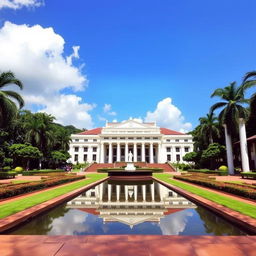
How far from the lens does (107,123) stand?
72.8 meters

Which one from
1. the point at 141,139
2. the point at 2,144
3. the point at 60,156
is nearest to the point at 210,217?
the point at 60,156

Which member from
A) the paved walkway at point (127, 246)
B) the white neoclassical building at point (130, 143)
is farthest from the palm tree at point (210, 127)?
the paved walkway at point (127, 246)

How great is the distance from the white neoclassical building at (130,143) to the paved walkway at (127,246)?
57.5m

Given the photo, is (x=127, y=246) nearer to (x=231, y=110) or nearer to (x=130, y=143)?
(x=231, y=110)

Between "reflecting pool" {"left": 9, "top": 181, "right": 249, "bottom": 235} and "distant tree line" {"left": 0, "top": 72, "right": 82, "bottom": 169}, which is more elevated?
"distant tree line" {"left": 0, "top": 72, "right": 82, "bottom": 169}

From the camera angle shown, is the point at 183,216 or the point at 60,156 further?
the point at 60,156

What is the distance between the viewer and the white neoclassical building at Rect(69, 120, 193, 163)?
62.7 meters

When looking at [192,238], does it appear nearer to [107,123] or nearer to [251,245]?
[251,245]

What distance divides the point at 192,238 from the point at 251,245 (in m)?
1.19

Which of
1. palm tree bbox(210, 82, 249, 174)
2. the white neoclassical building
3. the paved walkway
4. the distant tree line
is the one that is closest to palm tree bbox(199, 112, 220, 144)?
palm tree bbox(210, 82, 249, 174)

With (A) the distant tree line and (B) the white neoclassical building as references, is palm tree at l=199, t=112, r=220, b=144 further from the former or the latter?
(A) the distant tree line

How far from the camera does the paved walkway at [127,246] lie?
3.78 metres

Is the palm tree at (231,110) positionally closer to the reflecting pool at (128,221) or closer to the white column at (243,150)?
the white column at (243,150)

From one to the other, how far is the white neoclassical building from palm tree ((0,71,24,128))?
Result: 1563 inches
